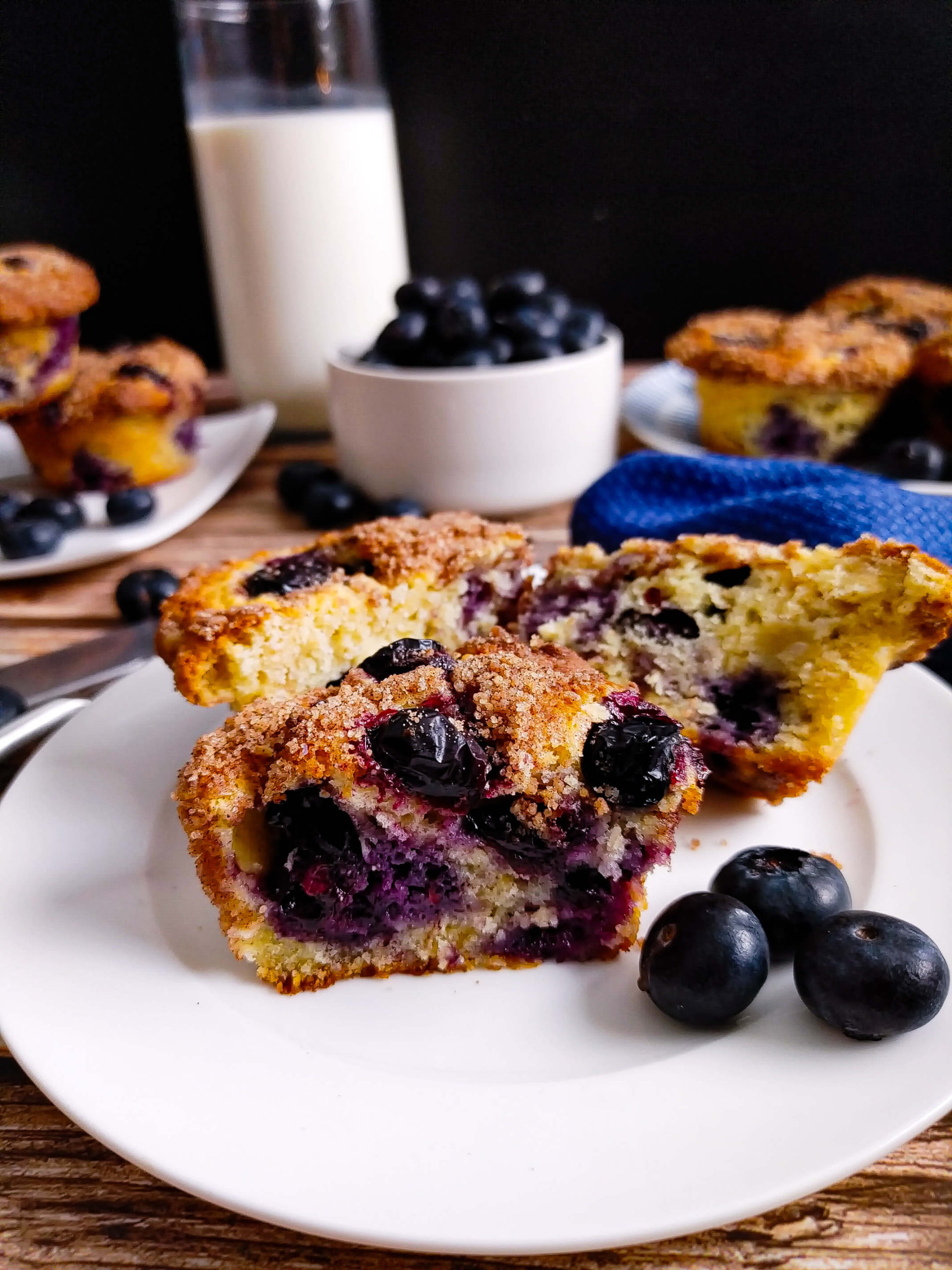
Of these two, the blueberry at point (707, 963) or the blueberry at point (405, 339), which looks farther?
the blueberry at point (405, 339)

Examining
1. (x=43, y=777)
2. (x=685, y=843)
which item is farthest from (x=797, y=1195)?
(x=43, y=777)

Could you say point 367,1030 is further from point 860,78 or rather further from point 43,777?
point 860,78

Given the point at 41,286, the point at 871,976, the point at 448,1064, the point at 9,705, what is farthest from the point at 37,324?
the point at 871,976

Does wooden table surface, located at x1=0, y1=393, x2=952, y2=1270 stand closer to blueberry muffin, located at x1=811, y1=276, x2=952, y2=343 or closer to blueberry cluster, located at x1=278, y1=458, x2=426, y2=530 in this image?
blueberry cluster, located at x1=278, y1=458, x2=426, y2=530

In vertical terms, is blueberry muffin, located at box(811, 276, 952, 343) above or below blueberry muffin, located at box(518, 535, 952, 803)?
above

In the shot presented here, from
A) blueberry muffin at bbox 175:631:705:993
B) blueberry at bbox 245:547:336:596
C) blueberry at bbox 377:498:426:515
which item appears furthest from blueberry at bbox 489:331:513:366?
blueberry muffin at bbox 175:631:705:993

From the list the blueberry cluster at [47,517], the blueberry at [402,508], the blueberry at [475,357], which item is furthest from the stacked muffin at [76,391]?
the blueberry at [475,357]

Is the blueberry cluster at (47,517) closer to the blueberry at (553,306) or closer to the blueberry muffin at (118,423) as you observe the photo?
the blueberry muffin at (118,423)
